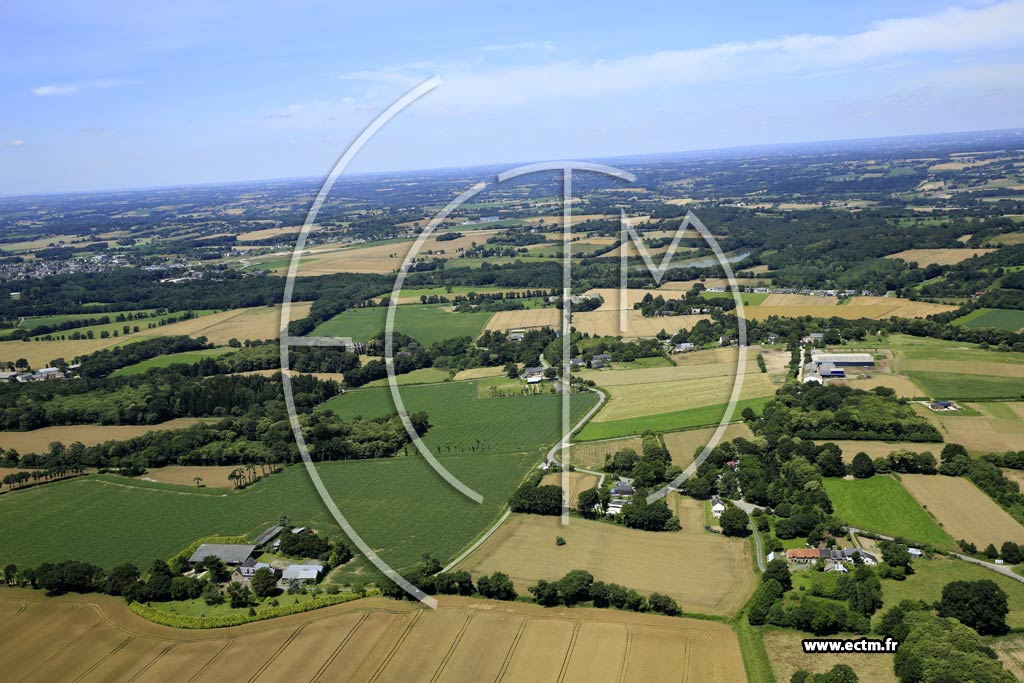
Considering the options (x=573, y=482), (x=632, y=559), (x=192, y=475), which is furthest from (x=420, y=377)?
(x=632, y=559)

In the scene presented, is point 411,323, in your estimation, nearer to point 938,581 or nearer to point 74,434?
point 74,434

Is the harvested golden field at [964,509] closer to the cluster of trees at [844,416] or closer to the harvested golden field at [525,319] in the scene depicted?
the cluster of trees at [844,416]

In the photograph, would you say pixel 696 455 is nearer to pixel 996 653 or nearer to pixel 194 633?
pixel 996 653

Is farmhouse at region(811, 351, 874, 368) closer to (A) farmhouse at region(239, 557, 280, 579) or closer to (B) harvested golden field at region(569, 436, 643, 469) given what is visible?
(B) harvested golden field at region(569, 436, 643, 469)

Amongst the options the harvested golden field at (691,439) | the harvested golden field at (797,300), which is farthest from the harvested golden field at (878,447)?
the harvested golden field at (797,300)

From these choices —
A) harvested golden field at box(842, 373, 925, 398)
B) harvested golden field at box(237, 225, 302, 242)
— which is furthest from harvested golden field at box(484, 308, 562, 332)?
harvested golden field at box(237, 225, 302, 242)
